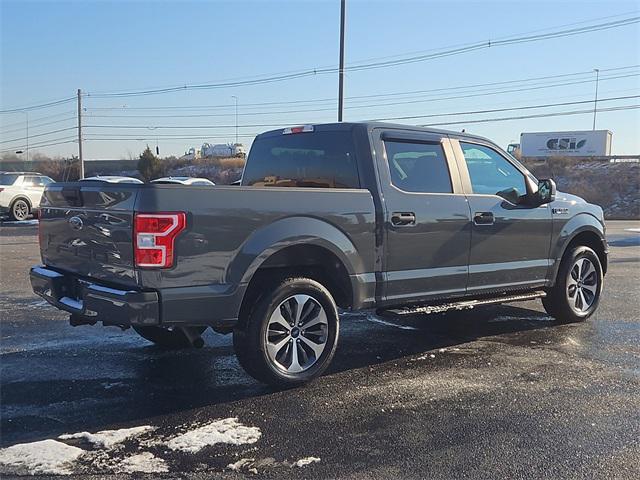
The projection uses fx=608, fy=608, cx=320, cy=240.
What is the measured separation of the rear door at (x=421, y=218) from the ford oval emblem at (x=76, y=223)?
2305mm

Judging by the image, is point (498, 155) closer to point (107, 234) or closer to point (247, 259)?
point (247, 259)

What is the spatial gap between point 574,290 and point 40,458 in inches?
217

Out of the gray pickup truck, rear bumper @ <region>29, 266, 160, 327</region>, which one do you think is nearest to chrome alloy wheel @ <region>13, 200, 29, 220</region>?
the gray pickup truck

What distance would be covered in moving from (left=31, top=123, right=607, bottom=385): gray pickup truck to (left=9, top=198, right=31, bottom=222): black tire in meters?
16.9

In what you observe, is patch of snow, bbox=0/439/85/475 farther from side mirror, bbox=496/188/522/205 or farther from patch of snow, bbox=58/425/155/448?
side mirror, bbox=496/188/522/205

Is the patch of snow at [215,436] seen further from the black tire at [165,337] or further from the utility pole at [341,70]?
the utility pole at [341,70]

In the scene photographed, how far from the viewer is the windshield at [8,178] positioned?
20.1 metres

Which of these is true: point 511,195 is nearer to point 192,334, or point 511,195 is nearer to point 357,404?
point 357,404

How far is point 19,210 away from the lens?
20.3 metres

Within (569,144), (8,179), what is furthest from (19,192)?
(569,144)

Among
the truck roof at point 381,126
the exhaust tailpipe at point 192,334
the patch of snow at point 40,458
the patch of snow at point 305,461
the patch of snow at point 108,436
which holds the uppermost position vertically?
the truck roof at point 381,126

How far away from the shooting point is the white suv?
789 inches

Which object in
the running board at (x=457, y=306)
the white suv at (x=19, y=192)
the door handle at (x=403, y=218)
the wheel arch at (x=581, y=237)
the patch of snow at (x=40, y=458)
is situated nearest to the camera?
the patch of snow at (x=40, y=458)

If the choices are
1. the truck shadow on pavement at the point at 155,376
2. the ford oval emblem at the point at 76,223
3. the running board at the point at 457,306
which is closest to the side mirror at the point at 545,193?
the running board at the point at 457,306
